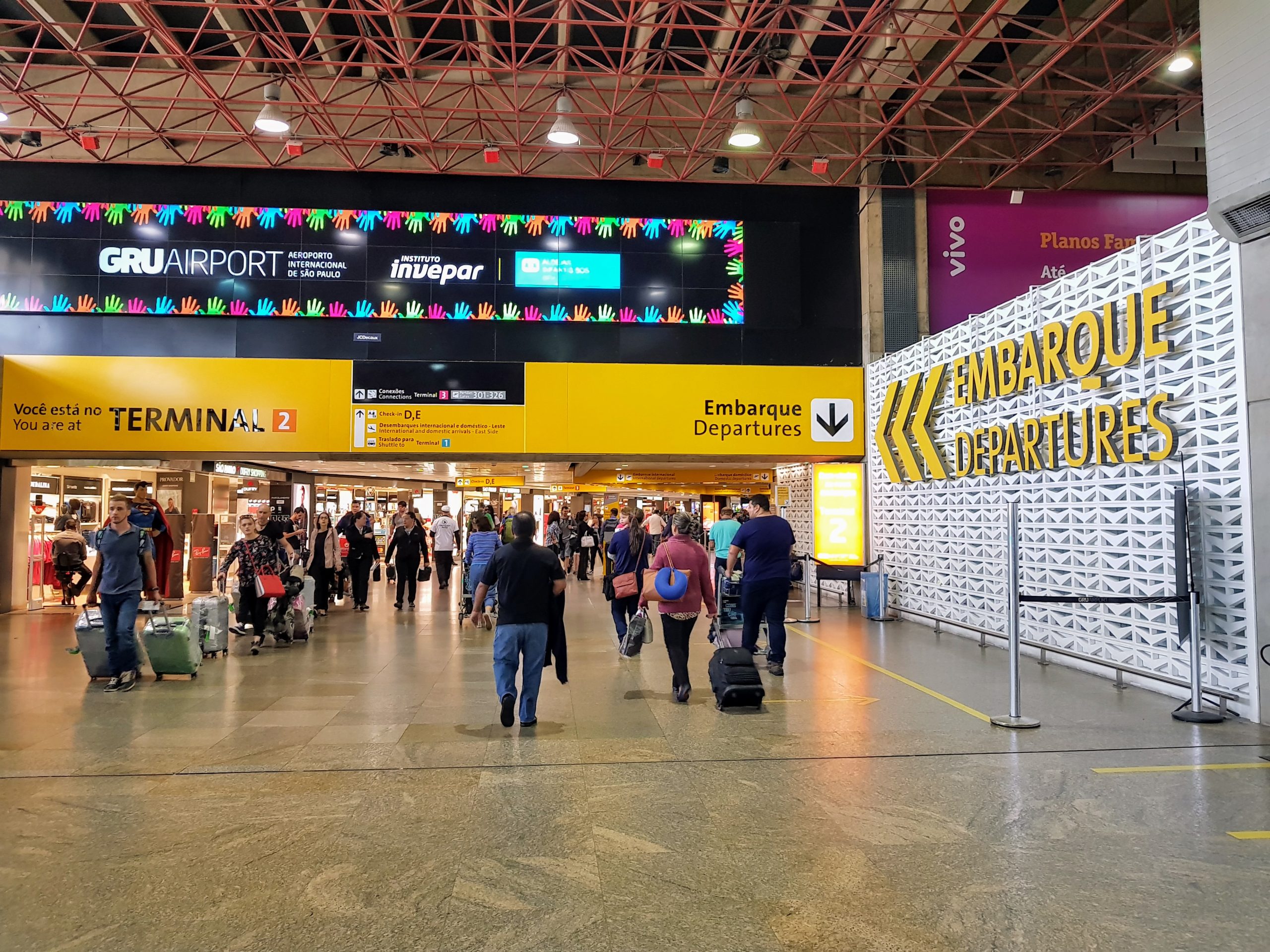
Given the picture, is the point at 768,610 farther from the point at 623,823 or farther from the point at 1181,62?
the point at 1181,62

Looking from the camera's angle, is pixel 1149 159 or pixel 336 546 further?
pixel 1149 159

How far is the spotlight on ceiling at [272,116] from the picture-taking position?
12.2m

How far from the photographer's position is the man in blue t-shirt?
24.7ft

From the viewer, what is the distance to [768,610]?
7707 mm

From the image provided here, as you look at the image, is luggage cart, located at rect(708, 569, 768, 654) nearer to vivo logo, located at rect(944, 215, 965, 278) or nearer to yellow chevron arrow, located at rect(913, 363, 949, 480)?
yellow chevron arrow, located at rect(913, 363, 949, 480)

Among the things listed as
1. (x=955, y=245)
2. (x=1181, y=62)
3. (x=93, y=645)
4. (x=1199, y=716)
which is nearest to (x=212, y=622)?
(x=93, y=645)

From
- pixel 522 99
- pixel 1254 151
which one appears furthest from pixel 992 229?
pixel 1254 151

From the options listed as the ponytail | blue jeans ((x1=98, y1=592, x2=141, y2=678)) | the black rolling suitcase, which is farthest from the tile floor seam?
the ponytail

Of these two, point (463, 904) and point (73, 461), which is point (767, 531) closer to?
point (463, 904)

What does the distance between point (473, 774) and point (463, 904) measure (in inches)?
64.2

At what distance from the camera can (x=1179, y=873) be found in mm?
3506

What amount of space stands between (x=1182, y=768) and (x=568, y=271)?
12025mm

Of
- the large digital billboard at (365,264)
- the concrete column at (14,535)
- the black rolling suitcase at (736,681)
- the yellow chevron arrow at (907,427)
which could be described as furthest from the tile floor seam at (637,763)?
the concrete column at (14,535)

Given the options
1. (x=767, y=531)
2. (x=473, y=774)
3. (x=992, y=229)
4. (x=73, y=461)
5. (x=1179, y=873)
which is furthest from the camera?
(x=992, y=229)
